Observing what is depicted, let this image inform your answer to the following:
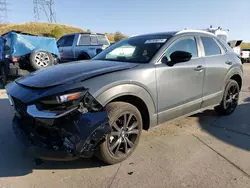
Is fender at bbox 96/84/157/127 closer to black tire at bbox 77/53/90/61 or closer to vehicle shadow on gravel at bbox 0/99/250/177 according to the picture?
vehicle shadow on gravel at bbox 0/99/250/177

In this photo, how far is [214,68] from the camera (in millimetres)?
4230

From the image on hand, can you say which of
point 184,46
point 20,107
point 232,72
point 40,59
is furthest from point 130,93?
point 40,59

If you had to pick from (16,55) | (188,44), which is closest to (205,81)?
(188,44)

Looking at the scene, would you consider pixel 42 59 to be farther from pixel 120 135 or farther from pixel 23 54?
pixel 120 135

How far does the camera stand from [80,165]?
9.91 ft

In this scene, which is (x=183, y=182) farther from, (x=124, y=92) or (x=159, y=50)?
(x=159, y=50)

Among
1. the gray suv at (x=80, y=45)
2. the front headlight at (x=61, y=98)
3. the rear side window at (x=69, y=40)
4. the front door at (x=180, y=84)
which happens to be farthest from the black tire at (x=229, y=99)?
the rear side window at (x=69, y=40)

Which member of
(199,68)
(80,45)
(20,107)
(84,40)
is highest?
(84,40)

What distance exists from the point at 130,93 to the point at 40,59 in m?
5.81

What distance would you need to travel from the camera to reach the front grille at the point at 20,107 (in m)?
A: 2.66

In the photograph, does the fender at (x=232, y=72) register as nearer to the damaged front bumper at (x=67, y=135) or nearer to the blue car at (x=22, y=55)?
the damaged front bumper at (x=67, y=135)

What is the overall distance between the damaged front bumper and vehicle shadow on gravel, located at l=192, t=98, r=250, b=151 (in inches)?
89.1

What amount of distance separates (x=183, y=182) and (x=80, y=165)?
1.28 metres

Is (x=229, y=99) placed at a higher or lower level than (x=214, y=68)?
lower
